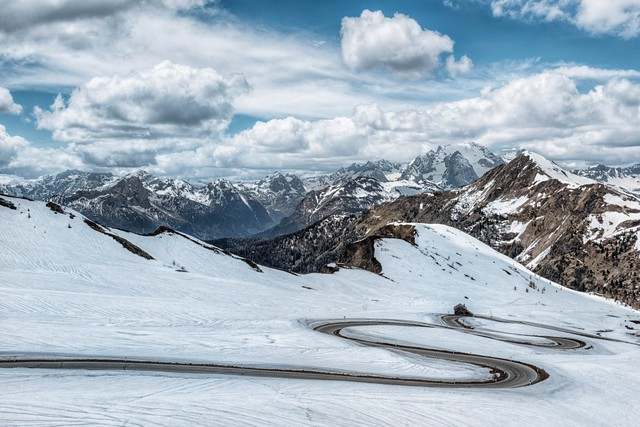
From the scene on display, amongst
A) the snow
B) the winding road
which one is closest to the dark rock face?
the snow

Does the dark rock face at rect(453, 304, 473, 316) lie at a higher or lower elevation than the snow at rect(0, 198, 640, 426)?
lower

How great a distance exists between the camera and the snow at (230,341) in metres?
26.2

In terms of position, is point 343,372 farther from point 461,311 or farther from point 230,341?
point 461,311

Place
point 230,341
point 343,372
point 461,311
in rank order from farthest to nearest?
1. point 461,311
2. point 230,341
3. point 343,372

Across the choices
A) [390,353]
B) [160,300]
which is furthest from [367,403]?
[160,300]

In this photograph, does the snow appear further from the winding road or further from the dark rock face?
the dark rock face

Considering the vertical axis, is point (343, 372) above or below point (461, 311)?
→ above

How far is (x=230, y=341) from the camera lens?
47.6 metres

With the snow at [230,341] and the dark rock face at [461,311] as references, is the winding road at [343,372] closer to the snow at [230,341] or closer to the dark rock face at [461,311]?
the snow at [230,341]

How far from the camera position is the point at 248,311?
224ft

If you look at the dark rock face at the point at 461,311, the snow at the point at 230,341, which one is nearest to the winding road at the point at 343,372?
the snow at the point at 230,341

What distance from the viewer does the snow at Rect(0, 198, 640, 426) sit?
2617 centimetres

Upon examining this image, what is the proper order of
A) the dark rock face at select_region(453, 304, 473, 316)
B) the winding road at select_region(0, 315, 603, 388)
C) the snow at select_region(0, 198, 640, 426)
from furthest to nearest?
1. the dark rock face at select_region(453, 304, 473, 316)
2. the winding road at select_region(0, 315, 603, 388)
3. the snow at select_region(0, 198, 640, 426)

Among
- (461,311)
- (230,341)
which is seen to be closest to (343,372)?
(230,341)
